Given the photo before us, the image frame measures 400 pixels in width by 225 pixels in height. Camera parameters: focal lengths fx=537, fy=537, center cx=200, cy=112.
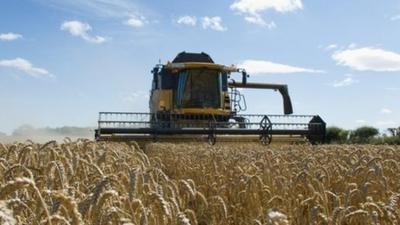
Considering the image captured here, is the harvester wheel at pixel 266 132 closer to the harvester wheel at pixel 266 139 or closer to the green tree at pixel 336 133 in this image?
the harvester wheel at pixel 266 139

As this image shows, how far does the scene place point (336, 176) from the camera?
5082 mm

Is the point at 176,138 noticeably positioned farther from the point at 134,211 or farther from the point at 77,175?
the point at 134,211

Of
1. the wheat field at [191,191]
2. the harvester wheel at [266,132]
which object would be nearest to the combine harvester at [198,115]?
the harvester wheel at [266,132]

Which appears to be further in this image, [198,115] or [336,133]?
[336,133]

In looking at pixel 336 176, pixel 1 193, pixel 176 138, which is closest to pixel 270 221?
pixel 1 193

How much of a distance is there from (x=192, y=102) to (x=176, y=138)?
2.58 m

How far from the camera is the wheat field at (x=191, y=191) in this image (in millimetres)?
1853

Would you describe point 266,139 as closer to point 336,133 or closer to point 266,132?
point 266,132

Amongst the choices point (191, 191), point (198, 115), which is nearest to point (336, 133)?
point (198, 115)

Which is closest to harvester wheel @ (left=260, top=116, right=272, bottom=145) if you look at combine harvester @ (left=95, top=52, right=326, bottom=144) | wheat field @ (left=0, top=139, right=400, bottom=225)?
combine harvester @ (left=95, top=52, right=326, bottom=144)

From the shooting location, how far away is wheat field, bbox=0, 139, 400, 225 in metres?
1.85

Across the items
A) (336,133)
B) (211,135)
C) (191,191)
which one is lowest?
(191,191)

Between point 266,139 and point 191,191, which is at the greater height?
point 266,139

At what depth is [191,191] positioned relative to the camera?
8.73 feet
